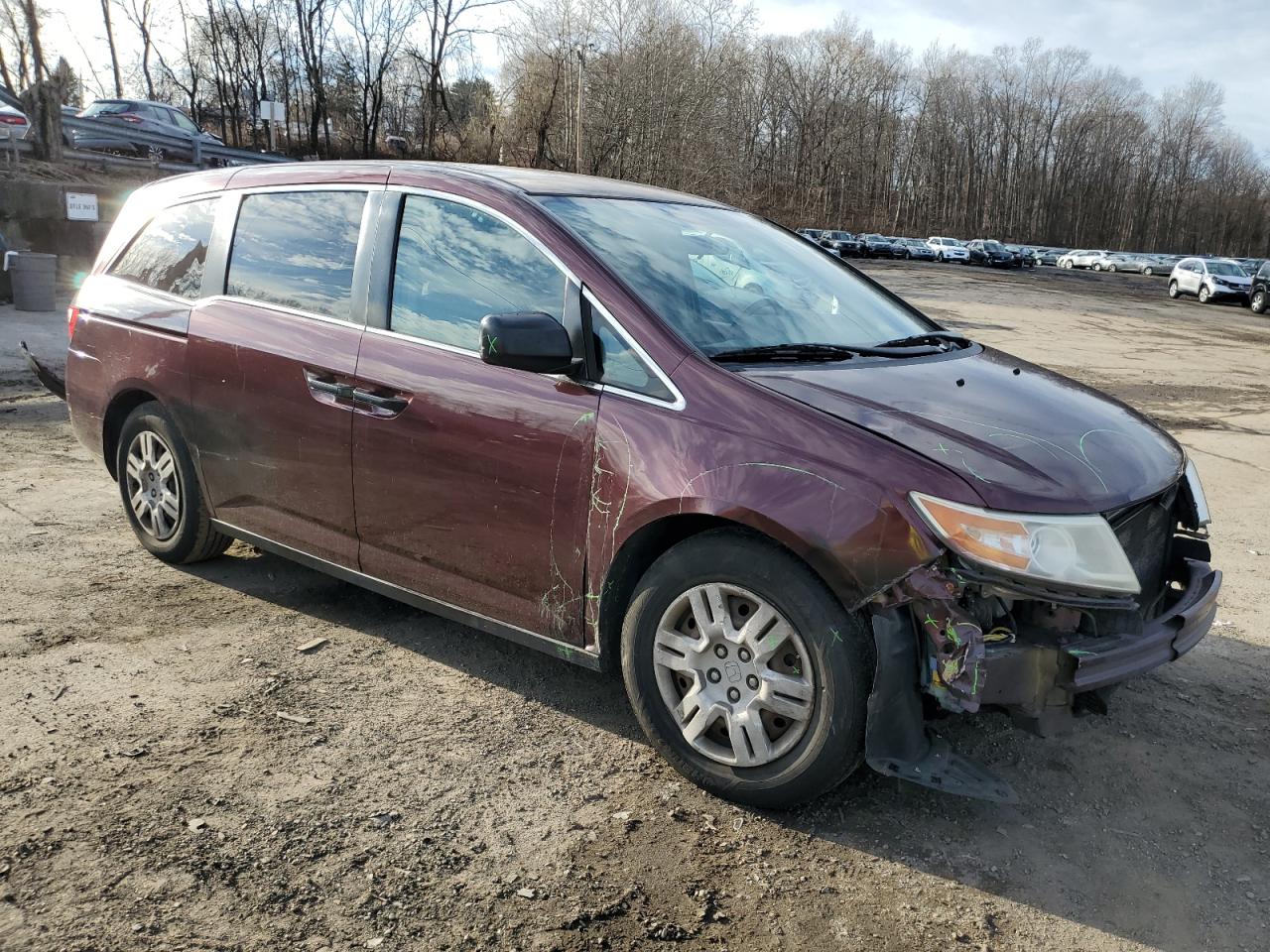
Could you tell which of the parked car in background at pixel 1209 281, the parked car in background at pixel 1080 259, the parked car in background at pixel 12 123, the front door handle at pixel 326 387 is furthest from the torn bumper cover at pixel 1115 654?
the parked car in background at pixel 1080 259

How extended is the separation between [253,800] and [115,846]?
364 mm

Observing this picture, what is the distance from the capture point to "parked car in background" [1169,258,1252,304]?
33094 millimetres

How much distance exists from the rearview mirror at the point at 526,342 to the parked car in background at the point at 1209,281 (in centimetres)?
3567

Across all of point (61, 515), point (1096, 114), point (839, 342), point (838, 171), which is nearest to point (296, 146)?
point (61, 515)

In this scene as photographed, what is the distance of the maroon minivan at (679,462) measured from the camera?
2.61m

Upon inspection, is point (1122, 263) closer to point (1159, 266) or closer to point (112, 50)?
point (1159, 266)

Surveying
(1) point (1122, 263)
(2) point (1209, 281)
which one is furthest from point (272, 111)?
(1) point (1122, 263)

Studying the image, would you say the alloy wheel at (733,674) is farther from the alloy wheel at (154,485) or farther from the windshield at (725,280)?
the alloy wheel at (154,485)

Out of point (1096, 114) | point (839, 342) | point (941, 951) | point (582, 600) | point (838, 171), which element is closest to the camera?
Result: point (941, 951)

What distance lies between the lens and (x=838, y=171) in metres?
91.4

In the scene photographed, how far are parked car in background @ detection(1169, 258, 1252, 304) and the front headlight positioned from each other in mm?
35330

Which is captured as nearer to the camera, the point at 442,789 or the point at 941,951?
the point at 941,951

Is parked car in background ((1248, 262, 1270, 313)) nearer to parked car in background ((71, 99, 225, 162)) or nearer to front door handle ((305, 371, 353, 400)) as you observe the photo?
parked car in background ((71, 99, 225, 162))

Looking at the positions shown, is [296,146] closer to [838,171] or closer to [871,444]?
[871,444]
